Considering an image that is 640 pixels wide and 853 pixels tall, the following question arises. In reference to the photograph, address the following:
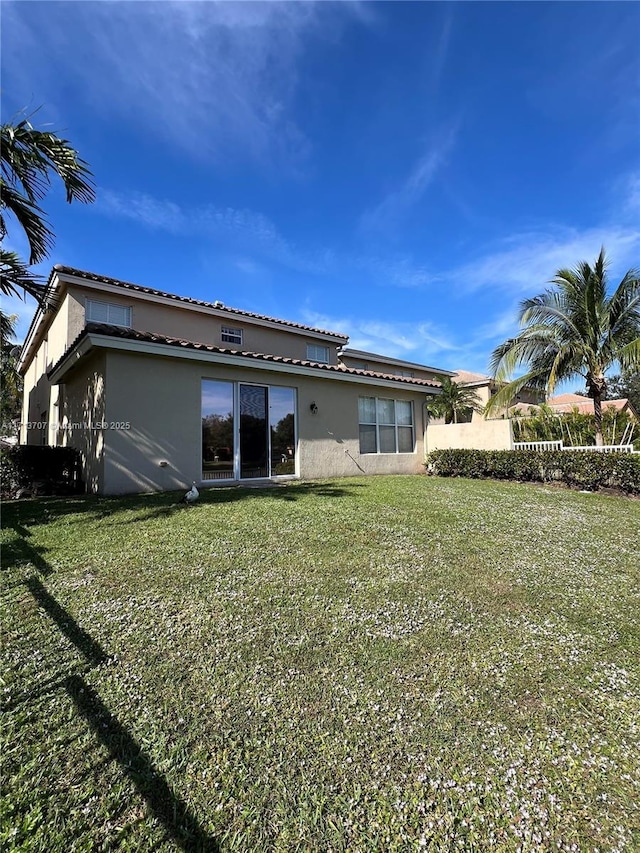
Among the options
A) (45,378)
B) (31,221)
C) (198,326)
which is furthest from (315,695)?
(45,378)

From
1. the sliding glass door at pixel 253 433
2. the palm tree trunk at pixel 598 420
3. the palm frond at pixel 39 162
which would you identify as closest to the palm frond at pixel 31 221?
the palm frond at pixel 39 162

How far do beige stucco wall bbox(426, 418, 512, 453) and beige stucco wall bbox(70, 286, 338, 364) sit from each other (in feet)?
22.4

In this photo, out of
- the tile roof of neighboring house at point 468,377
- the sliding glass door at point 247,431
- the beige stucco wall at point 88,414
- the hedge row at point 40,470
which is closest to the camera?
the beige stucco wall at point 88,414

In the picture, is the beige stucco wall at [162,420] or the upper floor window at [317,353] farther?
the upper floor window at [317,353]

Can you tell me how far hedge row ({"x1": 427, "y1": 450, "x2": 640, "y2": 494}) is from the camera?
10.1m

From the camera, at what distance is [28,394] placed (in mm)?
21312

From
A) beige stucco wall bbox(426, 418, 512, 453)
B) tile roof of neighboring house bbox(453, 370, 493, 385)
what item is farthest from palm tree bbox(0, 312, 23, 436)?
tile roof of neighboring house bbox(453, 370, 493, 385)

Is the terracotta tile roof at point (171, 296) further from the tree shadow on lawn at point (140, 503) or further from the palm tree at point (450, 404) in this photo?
the palm tree at point (450, 404)

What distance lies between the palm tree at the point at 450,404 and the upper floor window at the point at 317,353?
710cm

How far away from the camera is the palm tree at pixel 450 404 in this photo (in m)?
23.4

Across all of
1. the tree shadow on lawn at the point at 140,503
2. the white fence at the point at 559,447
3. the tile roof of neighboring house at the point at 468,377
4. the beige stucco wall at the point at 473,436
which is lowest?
the tree shadow on lawn at the point at 140,503

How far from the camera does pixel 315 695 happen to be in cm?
268

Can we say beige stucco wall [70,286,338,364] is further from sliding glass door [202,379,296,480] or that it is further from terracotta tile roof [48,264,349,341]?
sliding glass door [202,379,296,480]

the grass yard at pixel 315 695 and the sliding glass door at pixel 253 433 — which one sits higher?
the sliding glass door at pixel 253 433
